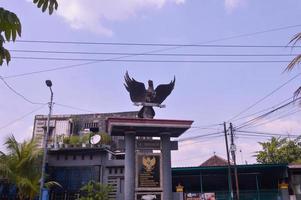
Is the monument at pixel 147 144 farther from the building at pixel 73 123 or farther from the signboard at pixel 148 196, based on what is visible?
the building at pixel 73 123

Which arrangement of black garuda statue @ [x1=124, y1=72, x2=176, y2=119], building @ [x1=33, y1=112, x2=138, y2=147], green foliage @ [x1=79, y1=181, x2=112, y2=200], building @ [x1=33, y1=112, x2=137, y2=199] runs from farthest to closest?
building @ [x1=33, y1=112, x2=138, y2=147]
building @ [x1=33, y1=112, x2=137, y2=199]
green foliage @ [x1=79, y1=181, x2=112, y2=200]
black garuda statue @ [x1=124, y1=72, x2=176, y2=119]

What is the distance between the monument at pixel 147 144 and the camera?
1862 centimetres

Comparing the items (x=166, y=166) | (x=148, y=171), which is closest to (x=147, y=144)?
(x=148, y=171)

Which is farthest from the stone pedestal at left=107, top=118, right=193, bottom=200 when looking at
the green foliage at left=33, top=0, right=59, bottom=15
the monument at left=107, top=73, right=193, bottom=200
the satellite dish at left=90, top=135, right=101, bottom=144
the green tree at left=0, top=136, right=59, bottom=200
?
the green foliage at left=33, top=0, right=59, bottom=15

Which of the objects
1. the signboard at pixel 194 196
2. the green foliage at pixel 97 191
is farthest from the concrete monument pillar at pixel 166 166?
the signboard at pixel 194 196

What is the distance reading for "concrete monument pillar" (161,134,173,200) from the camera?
61.2 ft

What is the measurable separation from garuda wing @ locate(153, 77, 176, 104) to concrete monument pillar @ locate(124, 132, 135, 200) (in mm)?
2350

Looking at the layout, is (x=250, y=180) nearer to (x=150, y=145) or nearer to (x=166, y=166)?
(x=166, y=166)

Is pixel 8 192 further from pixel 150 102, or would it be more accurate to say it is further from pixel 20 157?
pixel 150 102

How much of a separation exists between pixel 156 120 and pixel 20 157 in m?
9.82

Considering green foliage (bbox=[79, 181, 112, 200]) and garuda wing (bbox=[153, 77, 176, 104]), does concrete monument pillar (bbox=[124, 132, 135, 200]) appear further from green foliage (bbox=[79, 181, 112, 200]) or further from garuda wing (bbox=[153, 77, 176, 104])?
green foliage (bbox=[79, 181, 112, 200])

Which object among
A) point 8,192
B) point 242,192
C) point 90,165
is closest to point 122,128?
point 90,165

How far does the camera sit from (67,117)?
40.8 metres

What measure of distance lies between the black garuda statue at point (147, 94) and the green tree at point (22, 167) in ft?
26.8
